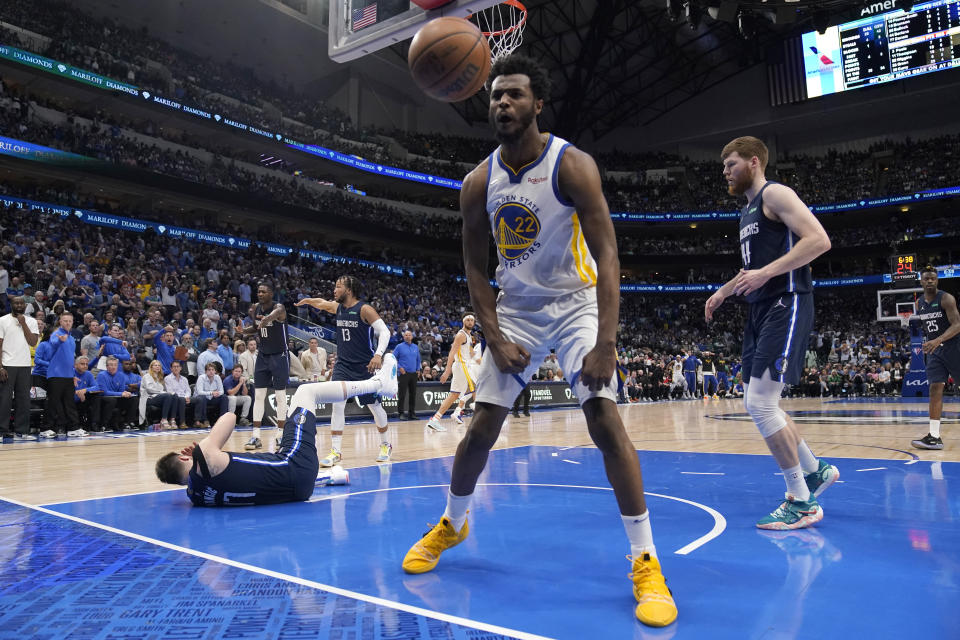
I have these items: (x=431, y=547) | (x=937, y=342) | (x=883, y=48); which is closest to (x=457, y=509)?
(x=431, y=547)

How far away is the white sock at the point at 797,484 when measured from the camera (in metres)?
3.64

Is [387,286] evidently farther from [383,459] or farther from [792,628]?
[792,628]

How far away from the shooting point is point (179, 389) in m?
11.7

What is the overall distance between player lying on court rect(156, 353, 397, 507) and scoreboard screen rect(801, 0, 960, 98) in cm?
3480

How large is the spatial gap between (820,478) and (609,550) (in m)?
1.69

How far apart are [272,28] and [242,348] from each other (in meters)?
22.7

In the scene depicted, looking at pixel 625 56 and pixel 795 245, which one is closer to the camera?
pixel 795 245

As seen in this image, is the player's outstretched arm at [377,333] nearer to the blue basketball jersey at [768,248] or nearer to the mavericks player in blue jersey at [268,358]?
the mavericks player in blue jersey at [268,358]

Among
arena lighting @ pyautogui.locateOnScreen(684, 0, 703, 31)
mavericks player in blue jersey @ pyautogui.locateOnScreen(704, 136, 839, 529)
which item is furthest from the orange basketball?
arena lighting @ pyautogui.locateOnScreen(684, 0, 703, 31)

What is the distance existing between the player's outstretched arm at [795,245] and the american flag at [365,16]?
5606 millimetres

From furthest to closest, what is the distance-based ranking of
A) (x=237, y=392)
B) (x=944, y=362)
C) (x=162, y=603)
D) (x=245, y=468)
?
(x=237, y=392)
(x=944, y=362)
(x=245, y=468)
(x=162, y=603)

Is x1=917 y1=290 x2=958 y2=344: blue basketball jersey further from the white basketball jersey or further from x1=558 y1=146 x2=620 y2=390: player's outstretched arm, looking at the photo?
the white basketball jersey

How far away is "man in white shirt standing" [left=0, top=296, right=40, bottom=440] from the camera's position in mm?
9172

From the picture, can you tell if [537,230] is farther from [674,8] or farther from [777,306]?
[674,8]
